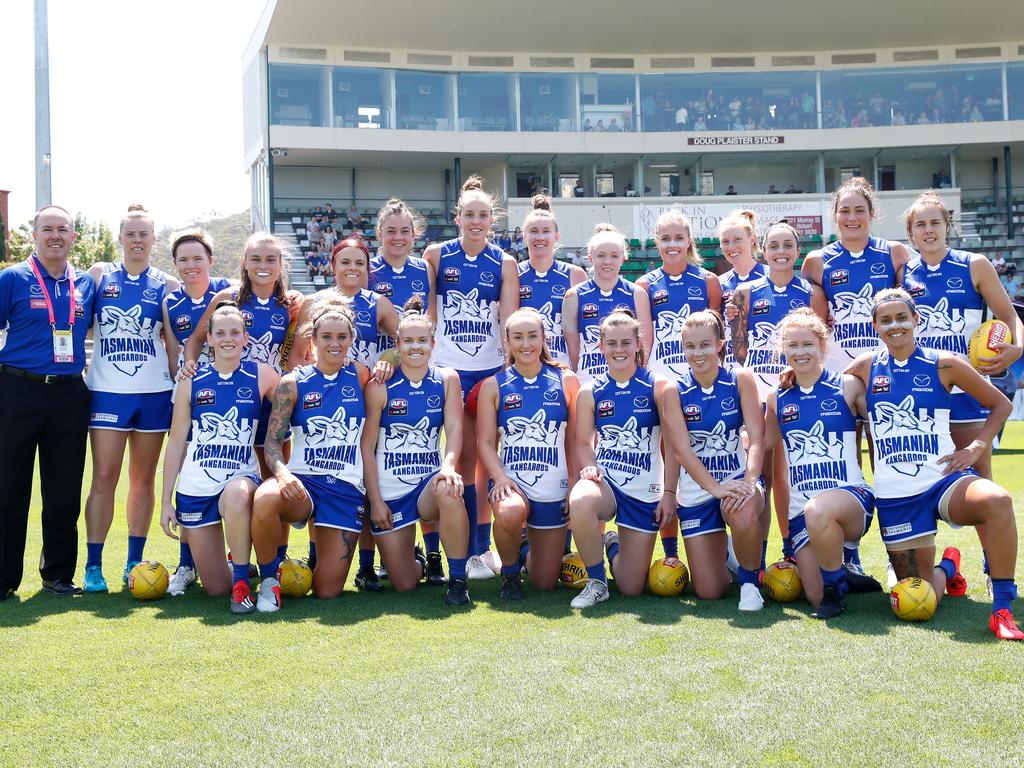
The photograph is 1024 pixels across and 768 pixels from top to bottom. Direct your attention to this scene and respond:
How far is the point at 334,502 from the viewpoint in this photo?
502 centimetres

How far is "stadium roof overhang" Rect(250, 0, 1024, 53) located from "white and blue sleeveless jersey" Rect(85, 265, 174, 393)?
2542 centimetres

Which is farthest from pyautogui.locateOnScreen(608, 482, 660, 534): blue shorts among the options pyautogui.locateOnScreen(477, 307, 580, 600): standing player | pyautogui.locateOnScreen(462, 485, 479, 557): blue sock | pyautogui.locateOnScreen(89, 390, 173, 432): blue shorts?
pyautogui.locateOnScreen(89, 390, 173, 432): blue shorts

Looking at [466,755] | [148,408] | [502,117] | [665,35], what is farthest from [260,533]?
[665,35]

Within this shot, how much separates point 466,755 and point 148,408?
330 cm

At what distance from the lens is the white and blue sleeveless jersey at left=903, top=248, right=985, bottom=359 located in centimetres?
507

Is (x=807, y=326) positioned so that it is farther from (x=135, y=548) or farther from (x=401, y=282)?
(x=135, y=548)

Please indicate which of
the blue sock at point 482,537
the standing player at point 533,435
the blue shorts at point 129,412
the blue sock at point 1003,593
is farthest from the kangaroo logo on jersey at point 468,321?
the blue sock at point 1003,593

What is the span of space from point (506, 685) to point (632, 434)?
189 centimetres

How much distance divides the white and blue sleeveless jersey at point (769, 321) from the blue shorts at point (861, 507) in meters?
0.97

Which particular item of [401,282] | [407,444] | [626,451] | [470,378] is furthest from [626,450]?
[401,282]

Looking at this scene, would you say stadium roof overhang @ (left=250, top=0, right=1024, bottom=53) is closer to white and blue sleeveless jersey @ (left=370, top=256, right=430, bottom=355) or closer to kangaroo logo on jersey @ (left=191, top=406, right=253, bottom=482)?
white and blue sleeveless jersey @ (left=370, top=256, right=430, bottom=355)

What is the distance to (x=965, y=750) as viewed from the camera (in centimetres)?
279

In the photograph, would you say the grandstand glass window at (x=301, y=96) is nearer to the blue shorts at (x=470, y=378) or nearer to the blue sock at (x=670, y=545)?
the blue shorts at (x=470, y=378)

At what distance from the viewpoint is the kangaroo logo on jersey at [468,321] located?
597 cm
